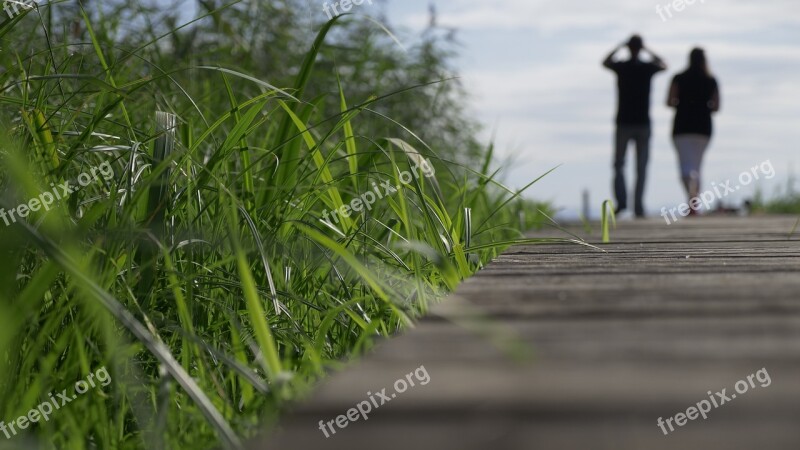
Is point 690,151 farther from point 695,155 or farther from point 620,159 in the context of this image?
point 620,159

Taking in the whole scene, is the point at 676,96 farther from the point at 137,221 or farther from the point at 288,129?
the point at 137,221

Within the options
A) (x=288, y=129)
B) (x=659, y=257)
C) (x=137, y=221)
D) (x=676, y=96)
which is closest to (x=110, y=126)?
(x=288, y=129)

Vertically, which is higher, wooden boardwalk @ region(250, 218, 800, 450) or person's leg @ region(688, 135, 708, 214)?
wooden boardwalk @ region(250, 218, 800, 450)

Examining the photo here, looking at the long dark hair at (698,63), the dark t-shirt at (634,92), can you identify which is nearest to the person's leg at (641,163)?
the dark t-shirt at (634,92)

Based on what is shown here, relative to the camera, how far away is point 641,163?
24.9 feet

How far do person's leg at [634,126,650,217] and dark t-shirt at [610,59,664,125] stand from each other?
0.35 feet

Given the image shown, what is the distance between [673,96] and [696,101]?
0.63 feet

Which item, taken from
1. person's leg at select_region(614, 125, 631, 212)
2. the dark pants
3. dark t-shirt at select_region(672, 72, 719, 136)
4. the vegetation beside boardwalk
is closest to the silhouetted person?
dark t-shirt at select_region(672, 72, 719, 136)

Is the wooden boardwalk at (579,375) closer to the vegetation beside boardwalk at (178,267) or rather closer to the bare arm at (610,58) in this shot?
the vegetation beside boardwalk at (178,267)

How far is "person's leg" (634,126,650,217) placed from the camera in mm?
7531

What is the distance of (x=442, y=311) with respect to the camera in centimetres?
123

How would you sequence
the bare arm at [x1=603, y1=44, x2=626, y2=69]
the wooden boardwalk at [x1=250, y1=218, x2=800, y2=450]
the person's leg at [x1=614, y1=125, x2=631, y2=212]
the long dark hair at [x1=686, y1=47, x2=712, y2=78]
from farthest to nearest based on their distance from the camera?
the long dark hair at [x1=686, y1=47, x2=712, y2=78] → the bare arm at [x1=603, y1=44, x2=626, y2=69] → the person's leg at [x1=614, y1=125, x2=631, y2=212] → the wooden boardwalk at [x1=250, y1=218, x2=800, y2=450]

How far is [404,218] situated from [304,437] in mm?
1192

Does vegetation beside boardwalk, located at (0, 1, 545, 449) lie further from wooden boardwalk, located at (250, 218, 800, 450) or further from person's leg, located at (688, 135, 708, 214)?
person's leg, located at (688, 135, 708, 214)
